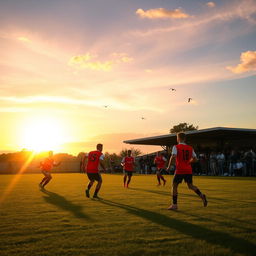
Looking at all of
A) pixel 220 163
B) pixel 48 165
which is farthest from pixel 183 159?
pixel 220 163

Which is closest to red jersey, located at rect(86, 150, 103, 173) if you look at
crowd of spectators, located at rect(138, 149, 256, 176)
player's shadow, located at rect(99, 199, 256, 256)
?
player's shadow, located at rect(99, 199, 256, 256)

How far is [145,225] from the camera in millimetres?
6230

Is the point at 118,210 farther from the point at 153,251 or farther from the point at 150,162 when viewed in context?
the point at 150,162

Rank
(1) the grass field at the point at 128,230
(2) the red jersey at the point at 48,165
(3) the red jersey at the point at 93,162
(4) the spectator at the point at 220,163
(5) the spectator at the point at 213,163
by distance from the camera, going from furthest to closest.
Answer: (5) the spectator at the point at 213,163 < (4) the spectator at the point at 220,163 < (2) the red jersey at the point at 48,165 < (3) the red jersey at the point at 93,162 < (1) the grass field at the point at 128,230

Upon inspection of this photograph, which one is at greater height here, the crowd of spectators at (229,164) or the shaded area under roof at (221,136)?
the shaded area under roof at (221,136)

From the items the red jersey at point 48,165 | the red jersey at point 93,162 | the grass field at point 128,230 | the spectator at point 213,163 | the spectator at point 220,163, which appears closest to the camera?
the grass field at point 128,230

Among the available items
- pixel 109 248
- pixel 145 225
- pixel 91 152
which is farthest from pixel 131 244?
pixel 91 152

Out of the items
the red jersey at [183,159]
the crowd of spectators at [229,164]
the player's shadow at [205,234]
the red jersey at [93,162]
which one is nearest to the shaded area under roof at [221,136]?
the crowd of spectators at [229,164]

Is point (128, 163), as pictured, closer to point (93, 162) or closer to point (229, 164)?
point (93, 162)

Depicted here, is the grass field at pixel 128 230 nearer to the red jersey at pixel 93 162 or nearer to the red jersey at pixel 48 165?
the red jersey at pixel 93 162

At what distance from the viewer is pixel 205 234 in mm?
5465

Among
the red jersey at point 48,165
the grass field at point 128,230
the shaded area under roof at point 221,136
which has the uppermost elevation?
the shaded area under roof at point 221,136

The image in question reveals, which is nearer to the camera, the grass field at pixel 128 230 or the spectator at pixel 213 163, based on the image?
the grass field at pixel 128 230

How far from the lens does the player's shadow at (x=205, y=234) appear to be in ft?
15.2
